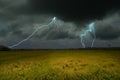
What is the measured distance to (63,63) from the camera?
30.4 m

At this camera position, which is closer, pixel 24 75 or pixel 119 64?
pixel 24 75

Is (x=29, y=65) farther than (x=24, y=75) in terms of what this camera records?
Yes

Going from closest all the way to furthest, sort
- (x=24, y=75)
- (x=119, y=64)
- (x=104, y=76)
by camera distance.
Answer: (x=104, y=76)
(x=24, y=75)
(x=119, y=64)

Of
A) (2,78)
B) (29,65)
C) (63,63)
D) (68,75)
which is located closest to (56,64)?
(63,63)

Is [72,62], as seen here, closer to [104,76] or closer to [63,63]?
[63,63]

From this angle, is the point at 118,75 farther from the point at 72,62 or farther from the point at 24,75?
the point at 24,75

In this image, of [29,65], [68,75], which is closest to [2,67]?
[29,65]

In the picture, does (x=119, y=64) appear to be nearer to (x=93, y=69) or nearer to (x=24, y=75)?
(x=93, y=69)

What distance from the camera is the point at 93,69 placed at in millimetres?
27031

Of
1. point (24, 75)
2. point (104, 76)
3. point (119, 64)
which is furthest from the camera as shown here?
point (119, 64)

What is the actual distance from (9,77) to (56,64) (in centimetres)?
703

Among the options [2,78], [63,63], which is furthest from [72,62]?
[2,78]

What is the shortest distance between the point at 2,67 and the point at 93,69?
11.5 m

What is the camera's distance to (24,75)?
2586 centimetres
